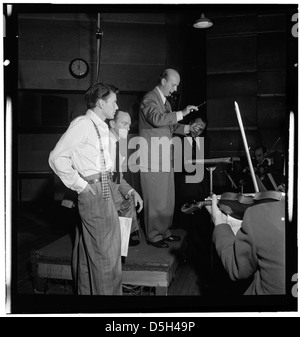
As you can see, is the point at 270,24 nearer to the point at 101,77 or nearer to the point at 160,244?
the point at 101,77

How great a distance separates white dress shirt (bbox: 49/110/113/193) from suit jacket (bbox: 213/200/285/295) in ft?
2.47

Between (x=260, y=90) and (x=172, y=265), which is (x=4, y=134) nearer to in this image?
(x=172, y=265)

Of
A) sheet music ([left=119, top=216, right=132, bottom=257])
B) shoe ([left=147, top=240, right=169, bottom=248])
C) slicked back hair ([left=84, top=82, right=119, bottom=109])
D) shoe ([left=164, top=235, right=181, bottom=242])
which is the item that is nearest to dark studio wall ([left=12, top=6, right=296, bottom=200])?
shoe ([left=164, top=235, right=181, bottom=242])

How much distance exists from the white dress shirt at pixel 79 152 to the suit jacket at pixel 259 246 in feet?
2.47

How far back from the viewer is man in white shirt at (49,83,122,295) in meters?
1.91

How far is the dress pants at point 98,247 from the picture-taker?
1.98 m

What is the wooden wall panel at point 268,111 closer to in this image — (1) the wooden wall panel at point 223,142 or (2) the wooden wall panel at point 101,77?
(1) the wooden wall panel at point 223,142

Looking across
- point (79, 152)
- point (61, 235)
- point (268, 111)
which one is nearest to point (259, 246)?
point (79, 152)

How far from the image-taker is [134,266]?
98.7 inches

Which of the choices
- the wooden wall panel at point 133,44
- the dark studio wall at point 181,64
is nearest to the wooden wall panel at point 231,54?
the dark studio wall at point 181,64

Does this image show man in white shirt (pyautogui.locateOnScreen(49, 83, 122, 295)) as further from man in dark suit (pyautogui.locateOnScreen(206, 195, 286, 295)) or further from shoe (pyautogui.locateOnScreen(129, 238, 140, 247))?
shoe (pyautogui.locateOnScreen(129, 238, 140, 247))

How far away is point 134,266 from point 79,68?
3.29 m
